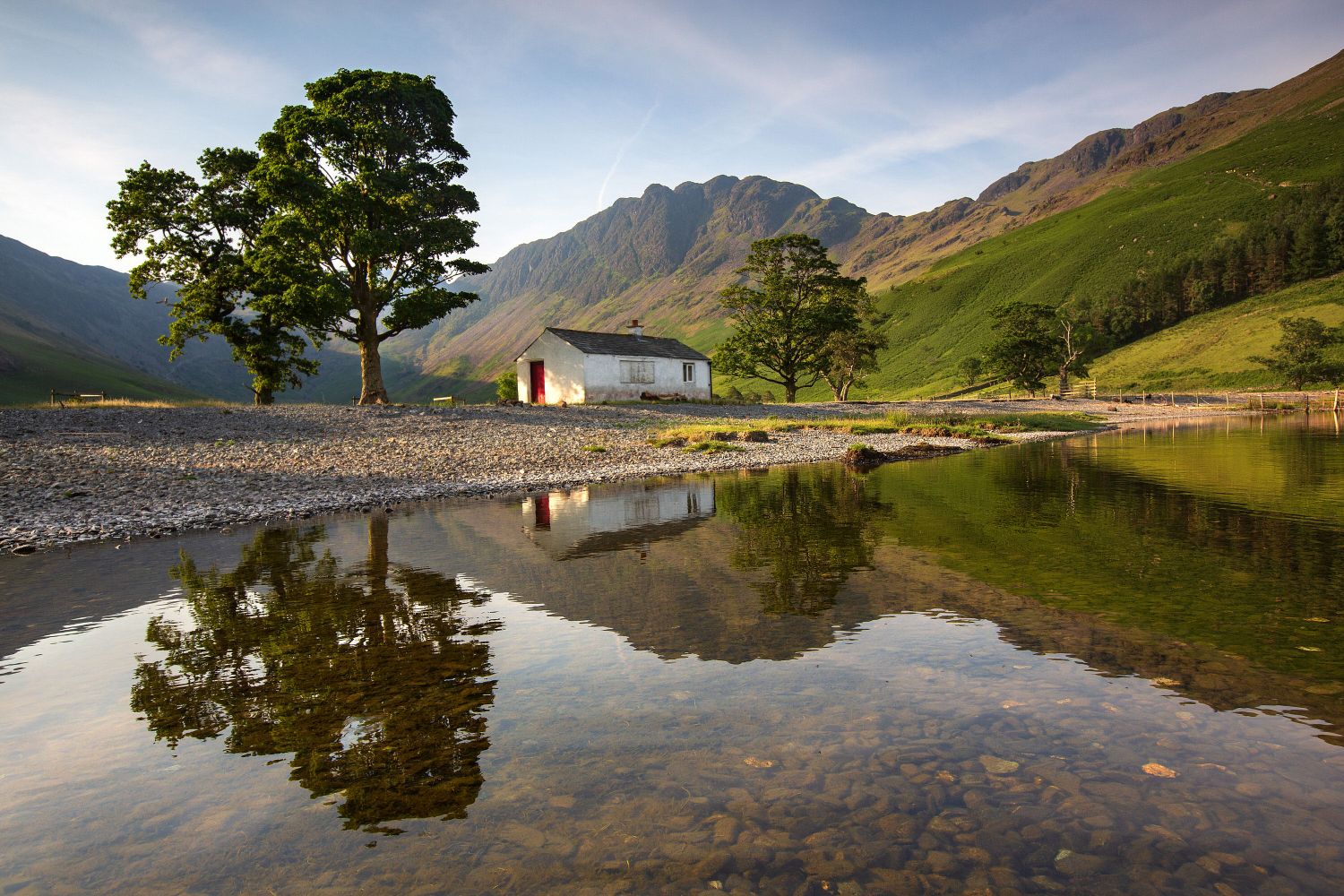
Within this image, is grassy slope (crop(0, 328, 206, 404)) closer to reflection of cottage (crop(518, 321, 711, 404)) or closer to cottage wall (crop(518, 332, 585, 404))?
cottage wall (crop(518, 332, 585, 404))

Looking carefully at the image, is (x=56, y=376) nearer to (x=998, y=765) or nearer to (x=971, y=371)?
(x=971, y=371)

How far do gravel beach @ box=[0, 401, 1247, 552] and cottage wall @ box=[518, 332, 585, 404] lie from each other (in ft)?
56.7

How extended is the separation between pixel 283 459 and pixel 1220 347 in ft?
467

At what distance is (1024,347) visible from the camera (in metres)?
86.5

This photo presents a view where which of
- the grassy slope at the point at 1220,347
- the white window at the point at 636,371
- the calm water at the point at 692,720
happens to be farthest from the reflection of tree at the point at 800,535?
the grassy slope at the point at 1220,347

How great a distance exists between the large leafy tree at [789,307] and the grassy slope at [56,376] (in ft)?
389

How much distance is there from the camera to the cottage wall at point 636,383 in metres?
55.8

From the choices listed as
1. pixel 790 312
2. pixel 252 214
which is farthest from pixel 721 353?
pixel 252 214

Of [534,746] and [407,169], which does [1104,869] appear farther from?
[407,169]

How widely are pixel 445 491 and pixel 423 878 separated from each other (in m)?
17.1

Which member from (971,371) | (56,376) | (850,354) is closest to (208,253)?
(850,354)

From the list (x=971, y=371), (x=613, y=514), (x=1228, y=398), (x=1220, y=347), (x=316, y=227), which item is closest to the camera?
(x=613, y=514)

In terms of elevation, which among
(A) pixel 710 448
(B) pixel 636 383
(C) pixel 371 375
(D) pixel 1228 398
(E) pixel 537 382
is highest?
(E) pixel 537 382

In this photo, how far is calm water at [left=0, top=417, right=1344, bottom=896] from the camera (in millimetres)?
3648
